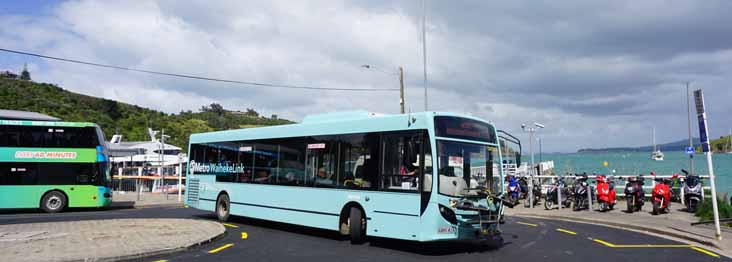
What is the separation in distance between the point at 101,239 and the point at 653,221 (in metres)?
15.1

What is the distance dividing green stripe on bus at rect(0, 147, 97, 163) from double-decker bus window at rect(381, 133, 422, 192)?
1500 centimetres

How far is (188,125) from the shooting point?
3147 inches

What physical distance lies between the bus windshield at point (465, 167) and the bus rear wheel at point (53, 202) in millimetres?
17313

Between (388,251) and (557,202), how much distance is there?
43.6 ft

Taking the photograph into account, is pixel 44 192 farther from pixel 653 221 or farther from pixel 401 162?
pixel 653 221

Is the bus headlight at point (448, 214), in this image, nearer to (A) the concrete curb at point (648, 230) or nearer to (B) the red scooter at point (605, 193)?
(A) the concrete curb at point (648, 230)

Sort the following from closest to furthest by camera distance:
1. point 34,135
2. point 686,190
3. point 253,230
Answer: point 253,230, point 686,190, point 34,135

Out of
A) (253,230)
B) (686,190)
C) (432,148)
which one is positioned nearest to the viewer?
(432,148)

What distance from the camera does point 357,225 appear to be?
11477mm

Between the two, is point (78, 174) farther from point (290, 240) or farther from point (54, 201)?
point (290, 240)

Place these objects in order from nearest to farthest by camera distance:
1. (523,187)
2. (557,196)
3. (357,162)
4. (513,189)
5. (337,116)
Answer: (357,162) → (337,116) → (557,196) → (513,189) → (523,187)

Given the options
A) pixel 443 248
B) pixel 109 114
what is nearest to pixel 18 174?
pixel 443 248

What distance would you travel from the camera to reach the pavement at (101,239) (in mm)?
9289

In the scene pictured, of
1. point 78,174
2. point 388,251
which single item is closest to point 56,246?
point 388,251
